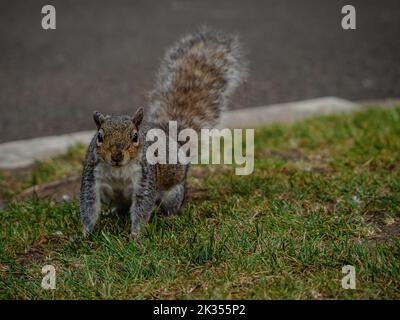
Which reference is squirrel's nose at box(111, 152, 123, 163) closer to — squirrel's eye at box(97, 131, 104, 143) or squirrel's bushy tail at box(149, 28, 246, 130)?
squirrel's eye at box(97, 131, 104, 143)

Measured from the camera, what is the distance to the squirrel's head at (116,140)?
303cm

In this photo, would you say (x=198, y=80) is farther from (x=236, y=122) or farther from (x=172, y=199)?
(x=236, y=122)

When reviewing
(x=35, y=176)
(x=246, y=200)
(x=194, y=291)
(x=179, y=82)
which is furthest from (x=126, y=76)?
(x=194, y=291)

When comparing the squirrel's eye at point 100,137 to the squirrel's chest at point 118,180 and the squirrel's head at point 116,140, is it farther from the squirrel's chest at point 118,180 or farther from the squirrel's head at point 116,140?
the squirrel's chest at point 118,180

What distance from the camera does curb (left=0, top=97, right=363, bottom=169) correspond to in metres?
5.00

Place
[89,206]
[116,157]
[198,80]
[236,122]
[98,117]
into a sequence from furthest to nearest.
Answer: [236,122], [198,80], [89,206], [98,117], [116,157]

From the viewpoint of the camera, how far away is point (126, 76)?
7.17 metres

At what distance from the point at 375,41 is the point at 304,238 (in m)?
5.88

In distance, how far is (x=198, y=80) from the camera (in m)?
3.99

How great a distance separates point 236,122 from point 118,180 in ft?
8.14

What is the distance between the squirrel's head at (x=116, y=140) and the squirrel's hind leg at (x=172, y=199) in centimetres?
48

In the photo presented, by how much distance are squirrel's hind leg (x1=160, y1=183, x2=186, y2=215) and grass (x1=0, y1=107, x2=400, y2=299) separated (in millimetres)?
88

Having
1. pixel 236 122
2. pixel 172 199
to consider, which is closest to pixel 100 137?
pixel 172 199
